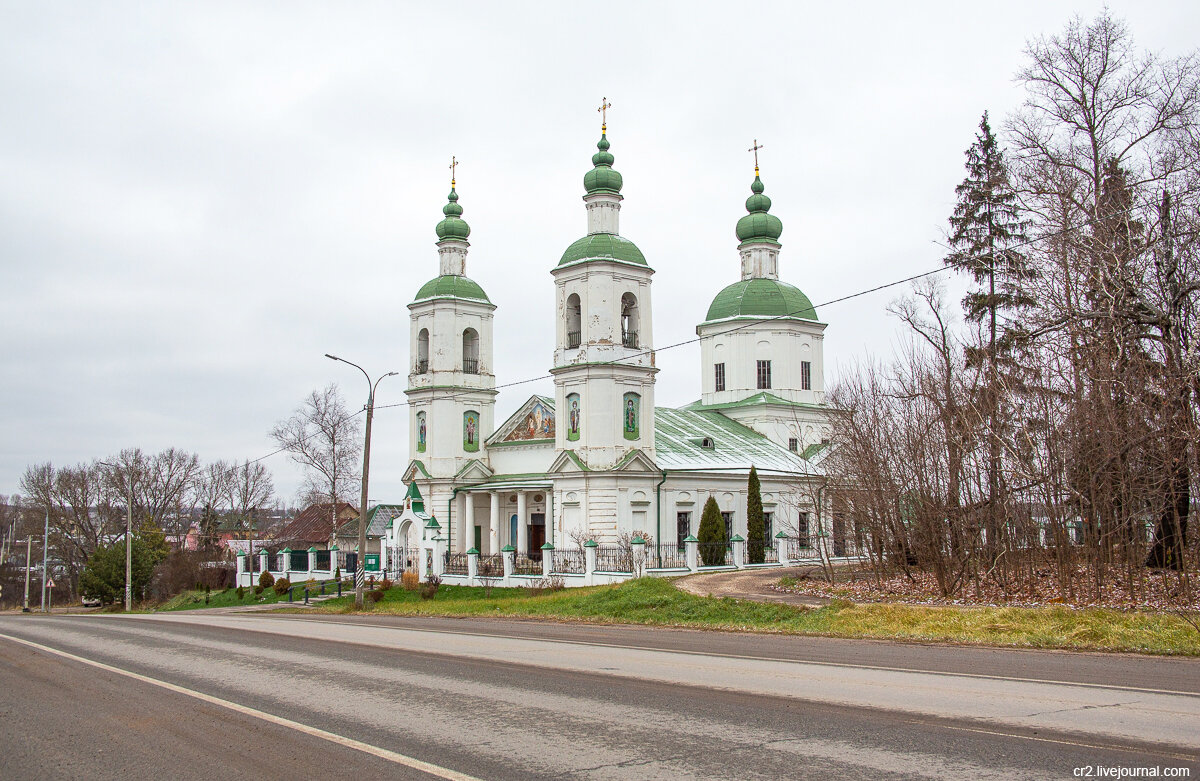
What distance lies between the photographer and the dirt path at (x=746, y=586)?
22297 millimetres

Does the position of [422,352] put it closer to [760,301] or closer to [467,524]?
[467,524]

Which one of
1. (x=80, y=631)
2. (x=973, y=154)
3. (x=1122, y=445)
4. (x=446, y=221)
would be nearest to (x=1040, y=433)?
(x=1122, y=445)

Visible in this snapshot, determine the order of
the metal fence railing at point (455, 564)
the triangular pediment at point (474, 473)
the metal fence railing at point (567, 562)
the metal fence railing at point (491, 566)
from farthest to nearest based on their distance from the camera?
1. the triangular pediment at point (474, 473)
2. the metal fence railing at point (455, 564)
3. the metal fence railing at point (491, 566)
4. the metal fence railing at point (567, 562)

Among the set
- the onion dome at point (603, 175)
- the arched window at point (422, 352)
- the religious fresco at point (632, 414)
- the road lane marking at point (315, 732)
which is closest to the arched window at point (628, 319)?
the religious fresco at point (632, 414)

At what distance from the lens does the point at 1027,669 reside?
36.6 feet

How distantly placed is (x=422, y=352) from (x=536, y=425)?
6.98m

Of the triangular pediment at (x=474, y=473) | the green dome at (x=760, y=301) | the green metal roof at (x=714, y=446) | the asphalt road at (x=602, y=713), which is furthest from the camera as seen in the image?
the green dome at (x=760, y=301)

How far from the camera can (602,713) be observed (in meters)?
8.43

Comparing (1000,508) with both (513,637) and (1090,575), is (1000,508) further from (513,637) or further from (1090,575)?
(513,637)

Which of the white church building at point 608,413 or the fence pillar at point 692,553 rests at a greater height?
the white church building at point 608,413

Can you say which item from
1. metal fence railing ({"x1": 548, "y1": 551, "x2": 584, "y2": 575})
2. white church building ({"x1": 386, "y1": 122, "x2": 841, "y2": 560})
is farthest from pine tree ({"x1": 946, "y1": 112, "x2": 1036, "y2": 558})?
metal fence railing ({"x1": 548, "y1": 551, "x2": 584, "y2": 575})

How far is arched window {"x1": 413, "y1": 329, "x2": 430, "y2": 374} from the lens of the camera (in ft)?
142

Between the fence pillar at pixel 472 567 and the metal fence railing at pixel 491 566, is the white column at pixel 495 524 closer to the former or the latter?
the metal fence railing at pixel 491 566
